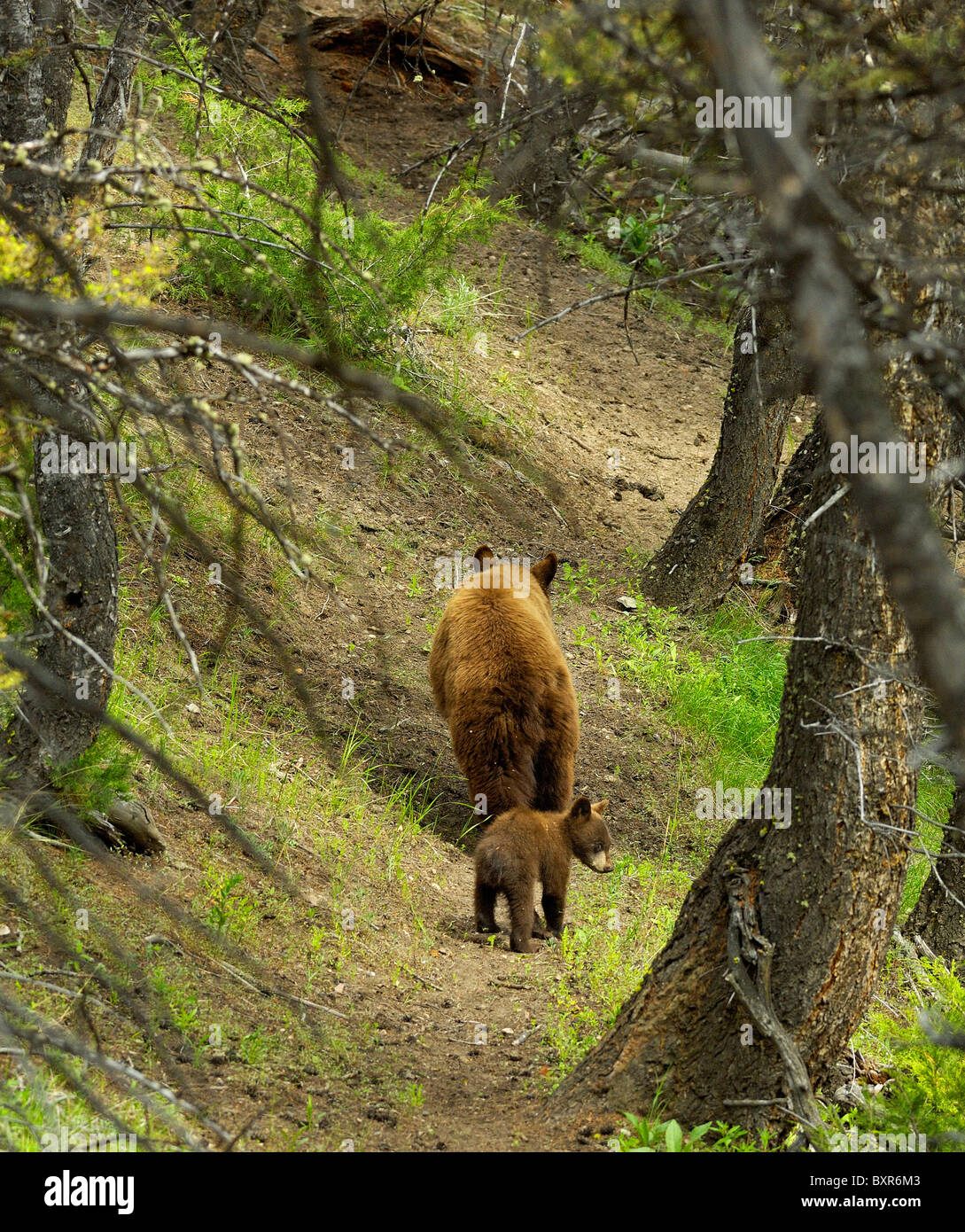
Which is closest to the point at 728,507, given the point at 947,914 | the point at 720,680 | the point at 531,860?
the point at 720,680

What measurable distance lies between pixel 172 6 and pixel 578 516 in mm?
6049

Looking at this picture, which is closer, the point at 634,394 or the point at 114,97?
the point at 114,97

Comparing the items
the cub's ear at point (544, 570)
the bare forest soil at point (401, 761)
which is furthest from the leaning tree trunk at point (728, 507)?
the cub's ear at point (544, 570)

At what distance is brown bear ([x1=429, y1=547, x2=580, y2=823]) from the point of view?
647 centimetres

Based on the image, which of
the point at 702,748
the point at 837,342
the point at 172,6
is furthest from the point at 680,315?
the point at 837,342

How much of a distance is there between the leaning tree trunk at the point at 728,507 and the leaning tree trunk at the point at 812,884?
5.53 metres

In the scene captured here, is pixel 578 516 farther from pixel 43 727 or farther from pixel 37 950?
pixel 37 950

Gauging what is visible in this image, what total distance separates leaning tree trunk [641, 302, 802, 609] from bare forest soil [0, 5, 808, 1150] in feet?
1.68

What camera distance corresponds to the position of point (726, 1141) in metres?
3.68

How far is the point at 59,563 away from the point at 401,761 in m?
3.02

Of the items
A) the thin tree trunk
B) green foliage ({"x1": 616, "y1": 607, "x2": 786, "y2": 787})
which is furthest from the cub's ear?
the thin tree trunk

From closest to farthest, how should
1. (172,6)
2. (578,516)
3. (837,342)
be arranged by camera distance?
(837,342) → (172,6) → (578,516)

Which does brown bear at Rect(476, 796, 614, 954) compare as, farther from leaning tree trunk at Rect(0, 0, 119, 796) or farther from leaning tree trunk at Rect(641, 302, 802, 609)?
leaning tree trunk at Rect(641, 302, 802, 609)

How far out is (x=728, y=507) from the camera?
31.1 feet
